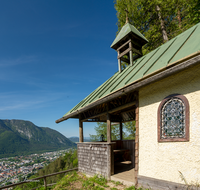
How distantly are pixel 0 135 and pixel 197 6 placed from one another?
245 metres

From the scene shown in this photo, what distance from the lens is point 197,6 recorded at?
10586mm

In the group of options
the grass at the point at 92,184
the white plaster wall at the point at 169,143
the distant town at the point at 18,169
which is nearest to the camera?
the white plaster wall at the point at 169,143

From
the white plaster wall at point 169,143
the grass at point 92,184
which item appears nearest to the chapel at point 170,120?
the white plaster wall at point 169,143

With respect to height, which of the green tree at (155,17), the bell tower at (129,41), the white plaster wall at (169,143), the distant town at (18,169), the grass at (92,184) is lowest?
the distant town at (18,169)

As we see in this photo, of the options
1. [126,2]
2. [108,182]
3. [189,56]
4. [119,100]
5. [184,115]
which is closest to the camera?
[189,56]

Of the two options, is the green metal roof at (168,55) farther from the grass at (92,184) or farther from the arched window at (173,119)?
the grass at (92,184)

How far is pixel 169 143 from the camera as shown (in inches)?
157

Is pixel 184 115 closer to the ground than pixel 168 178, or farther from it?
farther from it

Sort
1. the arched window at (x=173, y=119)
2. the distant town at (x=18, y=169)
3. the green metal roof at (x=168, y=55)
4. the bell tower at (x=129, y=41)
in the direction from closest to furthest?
the arched window at (x=173, y=119)
the green metal roof at (x=168, y=55)
the bell tower at (x=129, y=41)
the distant town at (x=18, y=169)

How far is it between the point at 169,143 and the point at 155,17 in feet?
49.4

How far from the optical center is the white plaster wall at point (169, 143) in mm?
3518

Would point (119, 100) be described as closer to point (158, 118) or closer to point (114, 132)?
point (158, 118)

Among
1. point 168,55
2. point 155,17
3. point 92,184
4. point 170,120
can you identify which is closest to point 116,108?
point 170,120

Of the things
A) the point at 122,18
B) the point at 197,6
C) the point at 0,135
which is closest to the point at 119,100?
the point at 197,6
